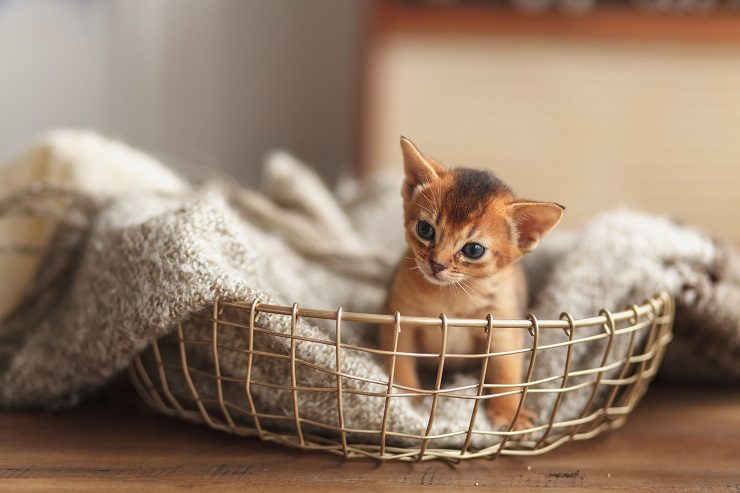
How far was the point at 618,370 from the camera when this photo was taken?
0.90 m

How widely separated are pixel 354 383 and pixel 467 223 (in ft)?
0.64

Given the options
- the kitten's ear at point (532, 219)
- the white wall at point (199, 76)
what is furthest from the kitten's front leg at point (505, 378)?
the white wall at point (199, 76)

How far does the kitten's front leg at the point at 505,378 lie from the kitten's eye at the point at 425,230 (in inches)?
5.2

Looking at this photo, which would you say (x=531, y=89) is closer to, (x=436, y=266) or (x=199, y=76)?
(x=199, y=76)

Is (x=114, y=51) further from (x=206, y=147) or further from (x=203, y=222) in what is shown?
(x=203, y=222)

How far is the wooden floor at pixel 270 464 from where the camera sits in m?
0.70

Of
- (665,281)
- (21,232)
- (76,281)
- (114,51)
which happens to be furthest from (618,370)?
(114,51)

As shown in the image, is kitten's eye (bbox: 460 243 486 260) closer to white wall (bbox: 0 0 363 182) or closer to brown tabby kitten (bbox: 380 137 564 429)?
brown tabby kitten (bbox: 380 137 564 429)

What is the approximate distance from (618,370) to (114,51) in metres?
2.14

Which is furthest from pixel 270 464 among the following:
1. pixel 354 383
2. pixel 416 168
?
pixel 416 168

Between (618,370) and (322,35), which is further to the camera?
(322,35)

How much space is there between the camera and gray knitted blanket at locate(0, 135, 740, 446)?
74cm

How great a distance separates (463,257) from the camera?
0.75 metres

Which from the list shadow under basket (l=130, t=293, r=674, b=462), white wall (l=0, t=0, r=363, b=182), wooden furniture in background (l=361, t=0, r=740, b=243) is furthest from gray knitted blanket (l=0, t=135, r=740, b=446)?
white wall (l=0, t=0, r=363, b=182)
